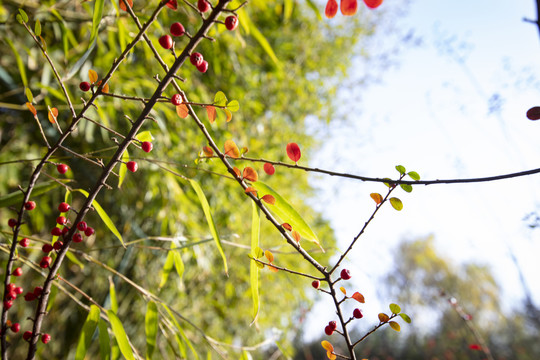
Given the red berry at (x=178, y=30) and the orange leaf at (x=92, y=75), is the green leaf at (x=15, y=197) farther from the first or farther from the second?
the red berry at (x=178, y=30)

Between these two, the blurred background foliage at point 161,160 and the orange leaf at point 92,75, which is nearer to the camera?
the orange leaf at point 92,75

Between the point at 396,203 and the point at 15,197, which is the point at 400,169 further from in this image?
the point at 15,197

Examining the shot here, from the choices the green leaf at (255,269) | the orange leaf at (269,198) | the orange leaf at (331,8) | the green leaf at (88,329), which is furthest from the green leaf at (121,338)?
the orange leaf at (331,8)

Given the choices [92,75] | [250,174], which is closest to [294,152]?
[250,174]

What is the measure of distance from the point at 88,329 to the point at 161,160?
39 centimetres

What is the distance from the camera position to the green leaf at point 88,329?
1.69 feet

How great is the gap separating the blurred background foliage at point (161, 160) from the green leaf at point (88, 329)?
29 centimetres

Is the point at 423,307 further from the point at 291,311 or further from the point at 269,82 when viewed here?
the point at 269,82

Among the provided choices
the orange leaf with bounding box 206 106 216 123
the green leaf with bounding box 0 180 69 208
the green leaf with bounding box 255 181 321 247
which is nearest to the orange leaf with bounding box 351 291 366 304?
the green leaf with bounding box 255 181 321 247

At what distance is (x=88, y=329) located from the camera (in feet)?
1.71

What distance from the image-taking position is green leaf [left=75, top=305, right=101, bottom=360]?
514 millimetres

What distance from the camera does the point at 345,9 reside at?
1.25 ft

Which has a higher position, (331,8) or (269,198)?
(331,8)

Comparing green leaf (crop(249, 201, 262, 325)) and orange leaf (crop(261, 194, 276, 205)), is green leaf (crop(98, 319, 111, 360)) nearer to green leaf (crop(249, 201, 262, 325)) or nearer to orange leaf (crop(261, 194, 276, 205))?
green leaf (crop(249, 201, 262, 325))
